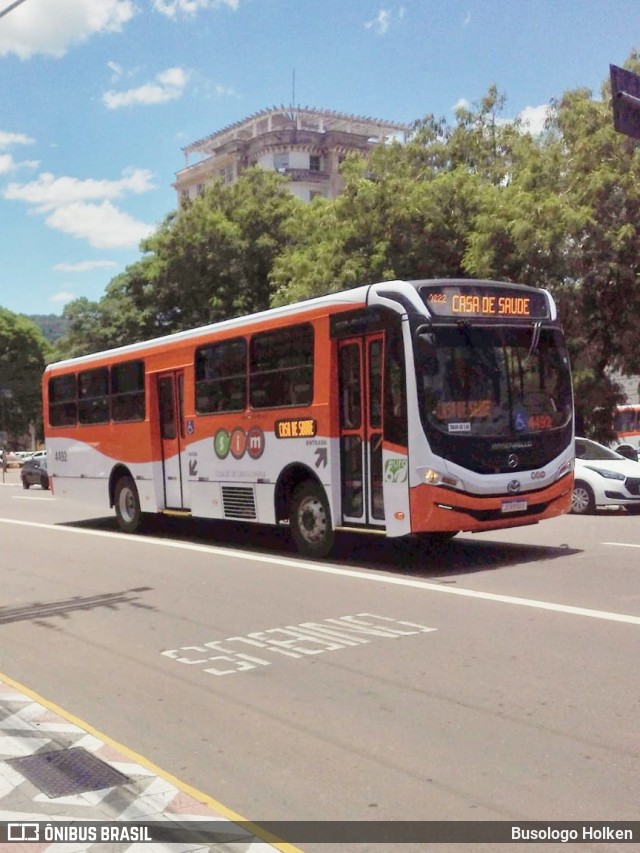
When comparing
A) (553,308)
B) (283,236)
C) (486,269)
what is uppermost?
(283,236)

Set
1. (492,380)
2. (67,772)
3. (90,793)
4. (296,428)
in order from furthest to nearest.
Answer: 1. (296,428)
2. (492,380)
3. (67,772)
4. (90,793)

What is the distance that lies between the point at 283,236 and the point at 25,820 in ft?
123

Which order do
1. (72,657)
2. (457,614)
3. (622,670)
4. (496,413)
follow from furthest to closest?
(496,413) → (457,614) → (72,657) → (622,670)

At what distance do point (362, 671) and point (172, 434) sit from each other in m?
9.45

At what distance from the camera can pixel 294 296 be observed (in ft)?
91.8

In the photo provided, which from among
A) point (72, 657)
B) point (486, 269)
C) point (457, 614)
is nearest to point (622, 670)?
point (457, 614)

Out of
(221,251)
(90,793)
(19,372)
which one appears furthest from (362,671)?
(19,372)

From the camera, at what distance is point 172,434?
15789mm

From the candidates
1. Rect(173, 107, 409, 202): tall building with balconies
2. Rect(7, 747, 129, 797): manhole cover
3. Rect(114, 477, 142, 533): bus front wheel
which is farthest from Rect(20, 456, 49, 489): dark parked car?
Rect(173, 107, 409, 202): tall building with balconies

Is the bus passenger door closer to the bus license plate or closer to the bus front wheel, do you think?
the bus front wheel

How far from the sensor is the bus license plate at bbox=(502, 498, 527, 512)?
36.5ft

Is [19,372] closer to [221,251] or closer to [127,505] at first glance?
[221,251]

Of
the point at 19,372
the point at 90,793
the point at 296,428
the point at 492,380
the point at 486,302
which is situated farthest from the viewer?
the point at 19,372

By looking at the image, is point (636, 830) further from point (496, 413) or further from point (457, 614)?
point (496, 413)
